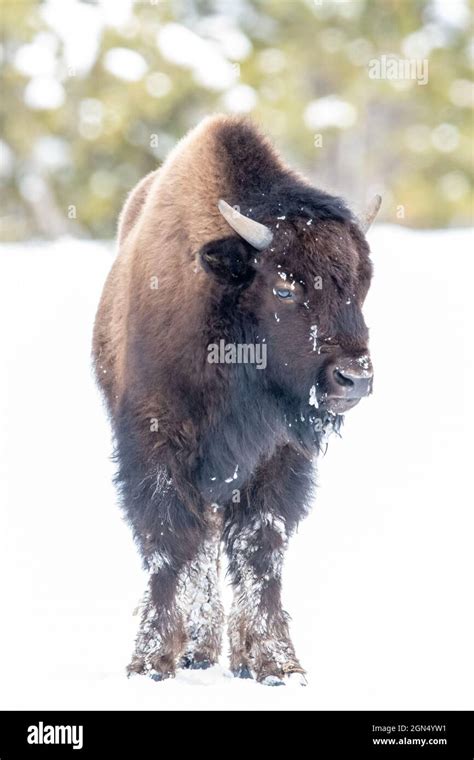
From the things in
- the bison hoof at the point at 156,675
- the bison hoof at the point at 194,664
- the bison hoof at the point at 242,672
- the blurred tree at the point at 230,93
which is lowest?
the bison hoof at the point at 156,675

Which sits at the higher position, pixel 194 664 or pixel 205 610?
pixel 205 610

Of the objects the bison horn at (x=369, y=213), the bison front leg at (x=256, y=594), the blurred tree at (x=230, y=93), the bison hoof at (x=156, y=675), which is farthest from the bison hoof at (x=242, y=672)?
the blurred tree at (x=230, y=93)

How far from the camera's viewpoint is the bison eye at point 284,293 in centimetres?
633

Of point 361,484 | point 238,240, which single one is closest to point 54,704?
point 238,240

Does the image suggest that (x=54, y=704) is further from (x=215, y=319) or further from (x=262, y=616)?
(x=215, y=319)

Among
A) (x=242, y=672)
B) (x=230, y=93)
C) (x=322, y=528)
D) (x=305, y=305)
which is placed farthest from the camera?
(x=230, y=93)

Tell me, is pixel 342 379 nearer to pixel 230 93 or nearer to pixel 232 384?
pixel 232 384

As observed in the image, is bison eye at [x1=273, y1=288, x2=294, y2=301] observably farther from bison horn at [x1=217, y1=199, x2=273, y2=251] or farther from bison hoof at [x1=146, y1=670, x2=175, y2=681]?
bison hoof at [x1=146, y1=670, x2=175, y2=681]

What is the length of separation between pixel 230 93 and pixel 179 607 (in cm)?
1685

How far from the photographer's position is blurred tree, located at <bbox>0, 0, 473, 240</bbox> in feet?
72.9

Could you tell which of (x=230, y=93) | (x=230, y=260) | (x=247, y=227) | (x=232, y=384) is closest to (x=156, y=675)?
(x=232, y=384)

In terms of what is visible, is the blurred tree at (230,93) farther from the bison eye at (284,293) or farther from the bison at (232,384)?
the bison eye at (284,293)

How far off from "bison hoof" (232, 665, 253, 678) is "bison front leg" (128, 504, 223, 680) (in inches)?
9.3

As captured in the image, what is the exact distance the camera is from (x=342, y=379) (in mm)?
6094
